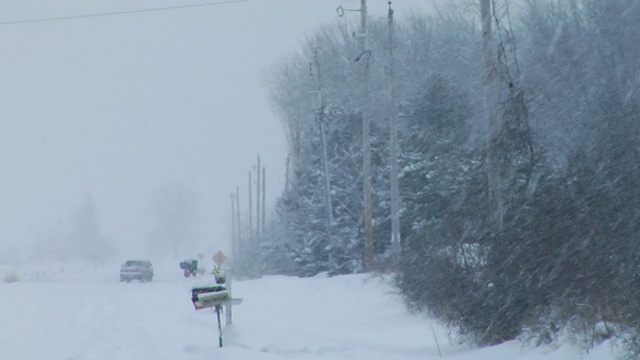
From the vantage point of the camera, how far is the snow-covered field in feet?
41.4

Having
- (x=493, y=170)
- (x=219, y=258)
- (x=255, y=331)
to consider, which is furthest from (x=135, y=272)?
(x=493, y=170)

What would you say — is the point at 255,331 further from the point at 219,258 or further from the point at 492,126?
the point at 219,258

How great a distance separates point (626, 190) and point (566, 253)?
1.10m

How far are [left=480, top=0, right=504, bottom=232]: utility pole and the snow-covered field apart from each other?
6.73 feet

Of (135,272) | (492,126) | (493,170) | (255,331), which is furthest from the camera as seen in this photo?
(135,272)

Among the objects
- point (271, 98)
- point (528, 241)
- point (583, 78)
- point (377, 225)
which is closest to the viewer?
point (528, 241)

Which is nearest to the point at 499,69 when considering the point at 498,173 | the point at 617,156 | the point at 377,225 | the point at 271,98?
the point at 498,173

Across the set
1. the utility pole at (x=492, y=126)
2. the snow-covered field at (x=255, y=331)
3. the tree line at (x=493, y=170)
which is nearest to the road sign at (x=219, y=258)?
the snow-covered field at (x=255, y=331)

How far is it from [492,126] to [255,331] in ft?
17.7

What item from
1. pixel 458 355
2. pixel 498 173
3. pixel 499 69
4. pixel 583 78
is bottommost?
pixel 458 355

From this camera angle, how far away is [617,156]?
40.3 ft

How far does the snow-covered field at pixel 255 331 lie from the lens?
1263 cm

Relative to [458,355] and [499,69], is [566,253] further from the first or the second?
[499,69]

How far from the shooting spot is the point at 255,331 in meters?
15.7
